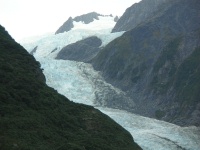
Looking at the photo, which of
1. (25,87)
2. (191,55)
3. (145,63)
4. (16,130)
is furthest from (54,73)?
(16,130)

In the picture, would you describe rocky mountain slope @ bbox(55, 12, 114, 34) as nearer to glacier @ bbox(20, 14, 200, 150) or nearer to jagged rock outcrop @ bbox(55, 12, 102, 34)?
jagged rock outcrop @ bbox(55, 12, 102, 34)

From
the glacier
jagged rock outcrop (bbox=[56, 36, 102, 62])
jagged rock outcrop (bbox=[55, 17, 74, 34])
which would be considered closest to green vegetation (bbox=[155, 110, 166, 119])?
the glacier

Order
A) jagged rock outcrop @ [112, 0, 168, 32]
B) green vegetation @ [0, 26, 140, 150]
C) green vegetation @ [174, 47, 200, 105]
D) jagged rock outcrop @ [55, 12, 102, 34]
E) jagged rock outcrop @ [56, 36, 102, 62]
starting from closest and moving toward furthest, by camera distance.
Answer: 1. green vegetation @ [0, 26, 140, 150]
2. green vegetation @ [174, 47, 200, 105]
3. jagged rock outcrop @ [56, 36, 102, 62]
4. jagged rock outcrop @ [112, 0, 168, 32]
5. jagged rock outcrop @ [55, 12, 102, 34]

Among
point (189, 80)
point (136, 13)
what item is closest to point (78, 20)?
point (136, 13)

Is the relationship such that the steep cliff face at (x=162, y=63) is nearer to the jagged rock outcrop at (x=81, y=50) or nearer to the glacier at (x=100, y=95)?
the glacier at (x=100, y=95)

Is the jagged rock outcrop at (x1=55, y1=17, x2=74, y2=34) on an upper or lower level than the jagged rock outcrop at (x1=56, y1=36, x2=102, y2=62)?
upper

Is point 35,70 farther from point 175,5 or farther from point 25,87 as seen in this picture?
point 175,5

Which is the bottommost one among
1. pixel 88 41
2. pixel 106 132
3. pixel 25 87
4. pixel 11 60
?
pixel 106 132
